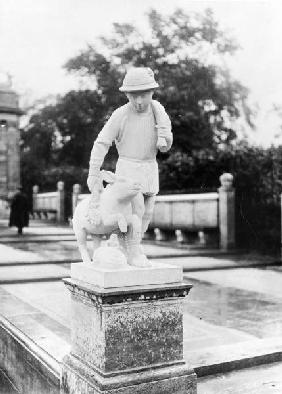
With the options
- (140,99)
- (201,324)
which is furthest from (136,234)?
(201,324)

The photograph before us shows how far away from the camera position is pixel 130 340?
160 inches

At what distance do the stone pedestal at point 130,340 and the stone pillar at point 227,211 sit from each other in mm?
12324

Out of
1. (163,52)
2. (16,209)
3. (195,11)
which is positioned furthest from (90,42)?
(16,209)

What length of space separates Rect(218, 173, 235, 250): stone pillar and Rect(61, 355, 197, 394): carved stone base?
40.6ft

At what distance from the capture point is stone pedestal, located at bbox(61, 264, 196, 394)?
3955 mm

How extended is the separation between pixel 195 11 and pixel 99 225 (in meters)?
25.5

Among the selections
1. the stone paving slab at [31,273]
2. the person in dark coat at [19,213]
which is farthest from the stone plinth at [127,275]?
the person in dark coat at [19,213]

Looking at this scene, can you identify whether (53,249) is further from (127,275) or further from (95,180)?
(127,275)

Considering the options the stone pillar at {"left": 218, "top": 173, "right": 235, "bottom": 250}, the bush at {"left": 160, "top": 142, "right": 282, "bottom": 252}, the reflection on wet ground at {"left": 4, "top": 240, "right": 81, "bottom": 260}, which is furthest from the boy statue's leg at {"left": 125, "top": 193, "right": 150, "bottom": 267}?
the stone pillar at {"left": 218, "top": 173, "right": 235, "bottom": 250}

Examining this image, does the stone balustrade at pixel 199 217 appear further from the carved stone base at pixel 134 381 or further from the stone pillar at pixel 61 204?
the carved stone base at pixel 134 381

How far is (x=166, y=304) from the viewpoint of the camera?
4195mm

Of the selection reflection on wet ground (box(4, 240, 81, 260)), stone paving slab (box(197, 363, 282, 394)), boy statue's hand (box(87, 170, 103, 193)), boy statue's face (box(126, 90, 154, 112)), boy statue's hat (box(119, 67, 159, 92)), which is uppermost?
boy statue's hat (box(119, 67, 159, 92))

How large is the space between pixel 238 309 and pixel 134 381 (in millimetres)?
4437

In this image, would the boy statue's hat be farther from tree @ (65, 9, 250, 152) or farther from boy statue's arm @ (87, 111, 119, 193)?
tree @ (65, 9, 250, 152)
